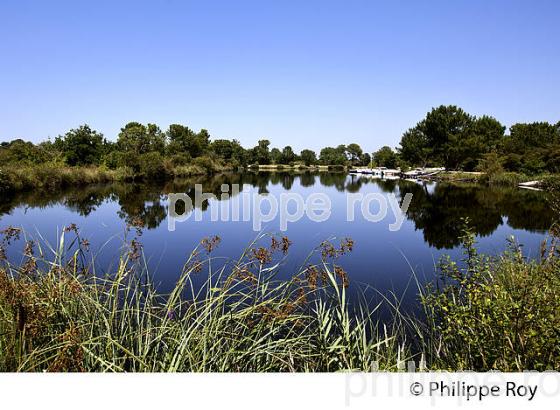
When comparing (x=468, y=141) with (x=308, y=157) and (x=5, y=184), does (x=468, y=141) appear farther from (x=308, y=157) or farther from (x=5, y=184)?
(x=308, y=157)

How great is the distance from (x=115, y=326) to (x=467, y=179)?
142ft

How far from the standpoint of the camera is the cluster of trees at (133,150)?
89.5ft

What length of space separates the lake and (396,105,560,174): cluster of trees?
2356cm

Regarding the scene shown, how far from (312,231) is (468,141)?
3915 cm

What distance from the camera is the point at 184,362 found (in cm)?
237

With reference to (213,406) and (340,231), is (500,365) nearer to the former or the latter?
(213,406)

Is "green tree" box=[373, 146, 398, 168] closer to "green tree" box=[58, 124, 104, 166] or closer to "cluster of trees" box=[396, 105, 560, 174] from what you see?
"cluster of trees" box=[396, 105, 560, 174]

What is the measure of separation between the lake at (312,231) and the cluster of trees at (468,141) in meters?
23.6

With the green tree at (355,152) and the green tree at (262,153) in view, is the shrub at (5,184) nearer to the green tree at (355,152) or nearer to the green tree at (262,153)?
the green tree at (262,153)

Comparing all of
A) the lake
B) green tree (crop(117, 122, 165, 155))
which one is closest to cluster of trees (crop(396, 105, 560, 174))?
the lake

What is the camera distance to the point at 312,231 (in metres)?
12.4

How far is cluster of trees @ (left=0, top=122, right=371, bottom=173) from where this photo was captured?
2728cm

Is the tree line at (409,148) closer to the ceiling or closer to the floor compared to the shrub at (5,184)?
closer to the ceiling

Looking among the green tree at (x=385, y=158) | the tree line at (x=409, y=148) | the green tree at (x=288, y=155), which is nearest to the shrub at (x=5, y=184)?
the tree line at (x=409, y=148)
